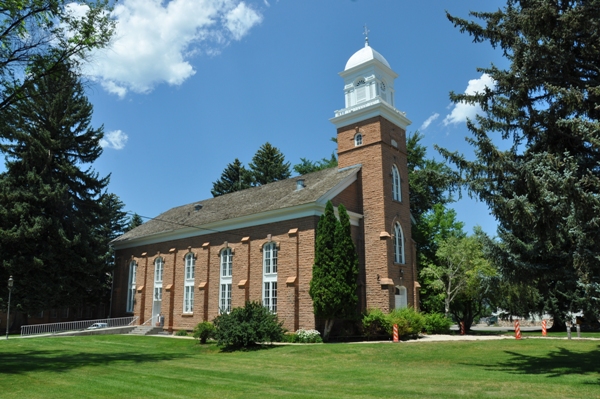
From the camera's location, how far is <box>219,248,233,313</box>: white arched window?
2925 cm

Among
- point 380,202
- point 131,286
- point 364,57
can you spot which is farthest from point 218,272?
point 364,57

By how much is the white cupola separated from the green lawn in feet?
47.6

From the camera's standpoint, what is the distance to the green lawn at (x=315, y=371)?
10.4 metres

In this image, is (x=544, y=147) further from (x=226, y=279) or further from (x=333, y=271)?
(x=226, y=279)

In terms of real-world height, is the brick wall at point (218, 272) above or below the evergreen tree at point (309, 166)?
below

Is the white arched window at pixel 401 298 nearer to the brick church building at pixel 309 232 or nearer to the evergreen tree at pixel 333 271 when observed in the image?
the brick church building at pixel 309 232

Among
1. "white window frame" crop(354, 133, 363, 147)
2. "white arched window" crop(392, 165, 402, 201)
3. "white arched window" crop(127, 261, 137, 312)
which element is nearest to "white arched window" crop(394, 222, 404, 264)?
"white arched window" crop(392, 165, 402, 201)

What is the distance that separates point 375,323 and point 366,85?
46.8 ft

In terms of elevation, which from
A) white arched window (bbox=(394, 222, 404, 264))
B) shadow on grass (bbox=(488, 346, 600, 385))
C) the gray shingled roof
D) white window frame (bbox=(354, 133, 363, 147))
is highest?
white window frame (bbox=(354, 133, 363, 147))

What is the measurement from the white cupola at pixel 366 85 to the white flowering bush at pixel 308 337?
13032mm

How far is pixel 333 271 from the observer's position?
23.5 meters

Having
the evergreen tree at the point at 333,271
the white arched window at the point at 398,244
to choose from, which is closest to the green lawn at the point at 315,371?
the evergreen tree at the point at 333,271

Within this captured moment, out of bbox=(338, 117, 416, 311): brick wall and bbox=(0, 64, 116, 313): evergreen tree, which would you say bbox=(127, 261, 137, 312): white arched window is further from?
bbox=(338, 117, 416, 311): brick wall

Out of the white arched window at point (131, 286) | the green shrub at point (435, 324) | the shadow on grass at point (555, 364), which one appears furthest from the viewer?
the white arched window at point (131, 286)
